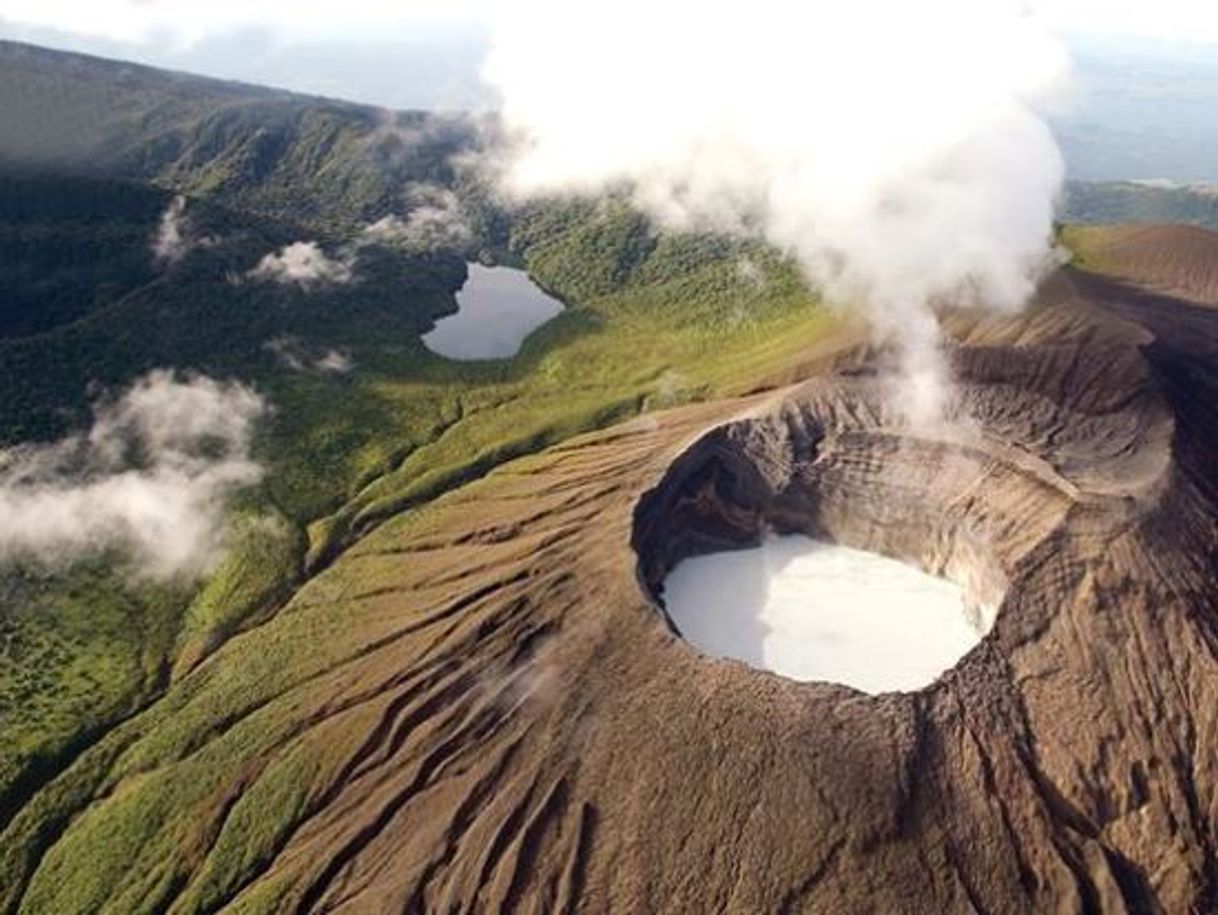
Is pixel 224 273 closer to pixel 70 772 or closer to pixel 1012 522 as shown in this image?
pixel 70 772

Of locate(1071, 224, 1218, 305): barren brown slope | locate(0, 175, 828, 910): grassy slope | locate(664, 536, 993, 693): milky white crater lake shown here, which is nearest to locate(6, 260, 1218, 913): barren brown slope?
locate(664, 536, 993, 693): milky white crater lake

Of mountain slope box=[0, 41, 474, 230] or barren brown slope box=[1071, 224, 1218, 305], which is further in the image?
mountain slope box=[0, 41, 474, 230]

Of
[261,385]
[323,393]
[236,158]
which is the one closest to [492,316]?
[323,393]

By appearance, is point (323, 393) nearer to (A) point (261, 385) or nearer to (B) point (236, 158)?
(A) point (261, 385)

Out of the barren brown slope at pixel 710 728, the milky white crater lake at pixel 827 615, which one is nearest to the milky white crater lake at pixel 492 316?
the barren brown slope at pixel 710 728

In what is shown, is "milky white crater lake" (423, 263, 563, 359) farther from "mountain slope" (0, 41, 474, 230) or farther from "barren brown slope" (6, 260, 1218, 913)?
"barren brown slope" (6, 260, 1218, 913)

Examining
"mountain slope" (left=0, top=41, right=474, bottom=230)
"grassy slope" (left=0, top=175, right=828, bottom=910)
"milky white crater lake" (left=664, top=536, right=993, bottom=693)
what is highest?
"mountain slope" (left=0, top=41, right=474, bottom=230)

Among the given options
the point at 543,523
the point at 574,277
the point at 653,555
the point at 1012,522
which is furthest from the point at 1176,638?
the point at 574,277
